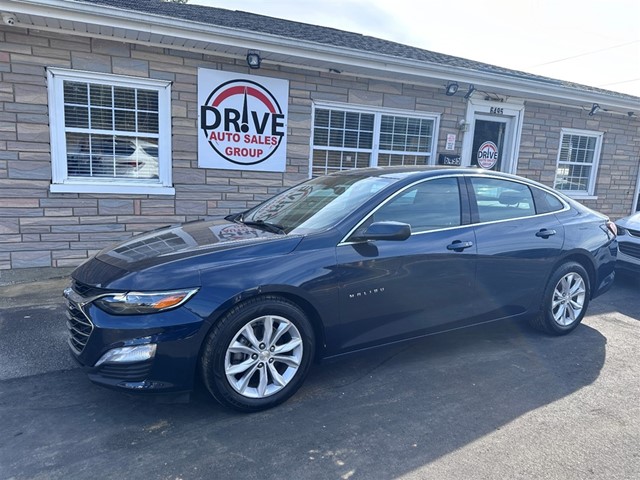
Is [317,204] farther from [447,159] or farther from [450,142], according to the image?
[450,142]

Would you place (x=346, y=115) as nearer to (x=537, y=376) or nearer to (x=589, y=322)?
(x=589, y=322)

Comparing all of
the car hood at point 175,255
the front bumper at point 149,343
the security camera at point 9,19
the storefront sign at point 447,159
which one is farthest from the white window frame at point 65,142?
the storefront sign at point 447,159

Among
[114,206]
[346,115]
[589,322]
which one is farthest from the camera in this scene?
[346,115]

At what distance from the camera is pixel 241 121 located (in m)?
6.85

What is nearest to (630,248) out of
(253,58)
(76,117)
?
(253,58)

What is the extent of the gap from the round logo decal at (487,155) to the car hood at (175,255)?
655 cm

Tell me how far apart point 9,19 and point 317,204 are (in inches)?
175

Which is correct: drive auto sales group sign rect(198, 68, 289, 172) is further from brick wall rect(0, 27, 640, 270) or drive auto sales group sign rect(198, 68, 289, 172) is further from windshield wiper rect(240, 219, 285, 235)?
windshield wiper rect(240, 219, 285, 235)

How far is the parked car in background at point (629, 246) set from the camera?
6.45 m

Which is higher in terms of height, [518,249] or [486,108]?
[486,108]

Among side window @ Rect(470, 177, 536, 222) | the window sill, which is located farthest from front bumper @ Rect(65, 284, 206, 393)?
the window sill

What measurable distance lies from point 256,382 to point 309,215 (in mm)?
1321

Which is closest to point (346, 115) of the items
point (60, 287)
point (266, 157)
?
point (266, 157)

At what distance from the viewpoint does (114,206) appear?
250 inches
